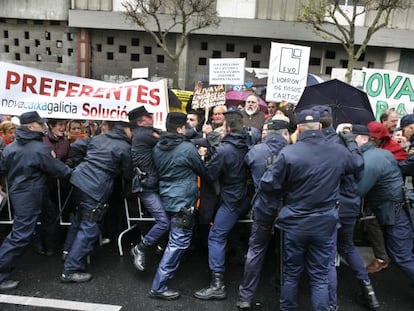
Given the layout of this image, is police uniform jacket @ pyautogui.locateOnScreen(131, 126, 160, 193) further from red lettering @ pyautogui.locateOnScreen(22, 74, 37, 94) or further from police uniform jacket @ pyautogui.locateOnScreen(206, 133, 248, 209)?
red lettering @ pyautogui.locateOnScreen(22, 74, 37, 94)

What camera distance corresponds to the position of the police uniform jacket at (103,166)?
419cm

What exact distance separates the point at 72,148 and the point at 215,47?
548 inches

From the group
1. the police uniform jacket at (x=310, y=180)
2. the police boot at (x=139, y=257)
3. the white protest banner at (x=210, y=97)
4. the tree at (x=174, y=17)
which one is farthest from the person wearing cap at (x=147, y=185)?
the tree at (x=174, y=17)

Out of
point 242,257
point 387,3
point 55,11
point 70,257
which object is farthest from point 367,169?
point 55,11

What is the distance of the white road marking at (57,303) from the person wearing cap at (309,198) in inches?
67.9

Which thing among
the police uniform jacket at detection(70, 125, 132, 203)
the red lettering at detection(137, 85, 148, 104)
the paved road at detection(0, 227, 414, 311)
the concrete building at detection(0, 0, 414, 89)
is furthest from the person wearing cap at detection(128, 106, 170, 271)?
the concrete building at detection(0, 0, 414, 89)

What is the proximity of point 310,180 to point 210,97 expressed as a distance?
14.1 feet

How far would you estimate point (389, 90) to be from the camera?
6484 mm

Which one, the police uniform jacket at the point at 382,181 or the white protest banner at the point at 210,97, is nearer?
the police uniform jacket at the point at 382,181

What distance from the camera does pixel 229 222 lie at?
4.07 meters

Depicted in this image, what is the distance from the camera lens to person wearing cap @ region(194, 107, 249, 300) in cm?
395

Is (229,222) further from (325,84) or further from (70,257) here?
(325,84)

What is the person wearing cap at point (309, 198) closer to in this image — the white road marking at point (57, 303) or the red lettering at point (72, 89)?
the white road marking at point (57, 303)

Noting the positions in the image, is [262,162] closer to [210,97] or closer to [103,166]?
[103,166]
